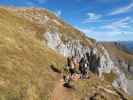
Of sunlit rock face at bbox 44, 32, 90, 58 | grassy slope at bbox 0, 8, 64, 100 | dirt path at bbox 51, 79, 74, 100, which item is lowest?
dirt path at bbox 51, 79, 74, 100

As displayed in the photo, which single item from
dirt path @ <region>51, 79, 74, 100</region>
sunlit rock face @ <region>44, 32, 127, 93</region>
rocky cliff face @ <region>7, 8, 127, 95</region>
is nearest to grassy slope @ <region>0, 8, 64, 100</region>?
dirt path @ <region>51, 79, 74, 100</region>

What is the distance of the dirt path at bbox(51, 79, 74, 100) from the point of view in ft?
101

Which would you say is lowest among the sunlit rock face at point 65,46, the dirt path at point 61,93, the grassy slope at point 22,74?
the dirt path at point 61,93

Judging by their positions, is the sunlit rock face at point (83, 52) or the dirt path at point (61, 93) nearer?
the dirt path at point (61, 93)

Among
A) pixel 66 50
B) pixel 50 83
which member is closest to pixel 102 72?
pixel 66 50

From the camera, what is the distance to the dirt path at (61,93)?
30905 mm

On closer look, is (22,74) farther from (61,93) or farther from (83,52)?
(83,52)

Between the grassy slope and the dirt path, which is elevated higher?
the grassy slope

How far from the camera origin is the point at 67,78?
38.7 m

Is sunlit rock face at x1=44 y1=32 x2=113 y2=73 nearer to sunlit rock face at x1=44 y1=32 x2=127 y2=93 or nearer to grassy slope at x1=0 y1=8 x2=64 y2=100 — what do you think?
sunlit rock face at x1=44 y1=32 x2=127 y2=93

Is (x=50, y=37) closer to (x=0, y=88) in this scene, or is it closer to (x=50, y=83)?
(x=50, y=83)

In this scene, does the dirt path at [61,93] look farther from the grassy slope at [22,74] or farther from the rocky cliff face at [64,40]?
the rocky cliff face at [64,40]

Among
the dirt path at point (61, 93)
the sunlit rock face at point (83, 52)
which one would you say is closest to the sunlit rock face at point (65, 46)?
the sunlit rock face at point (83, 52)

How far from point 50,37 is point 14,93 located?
93133 mm
